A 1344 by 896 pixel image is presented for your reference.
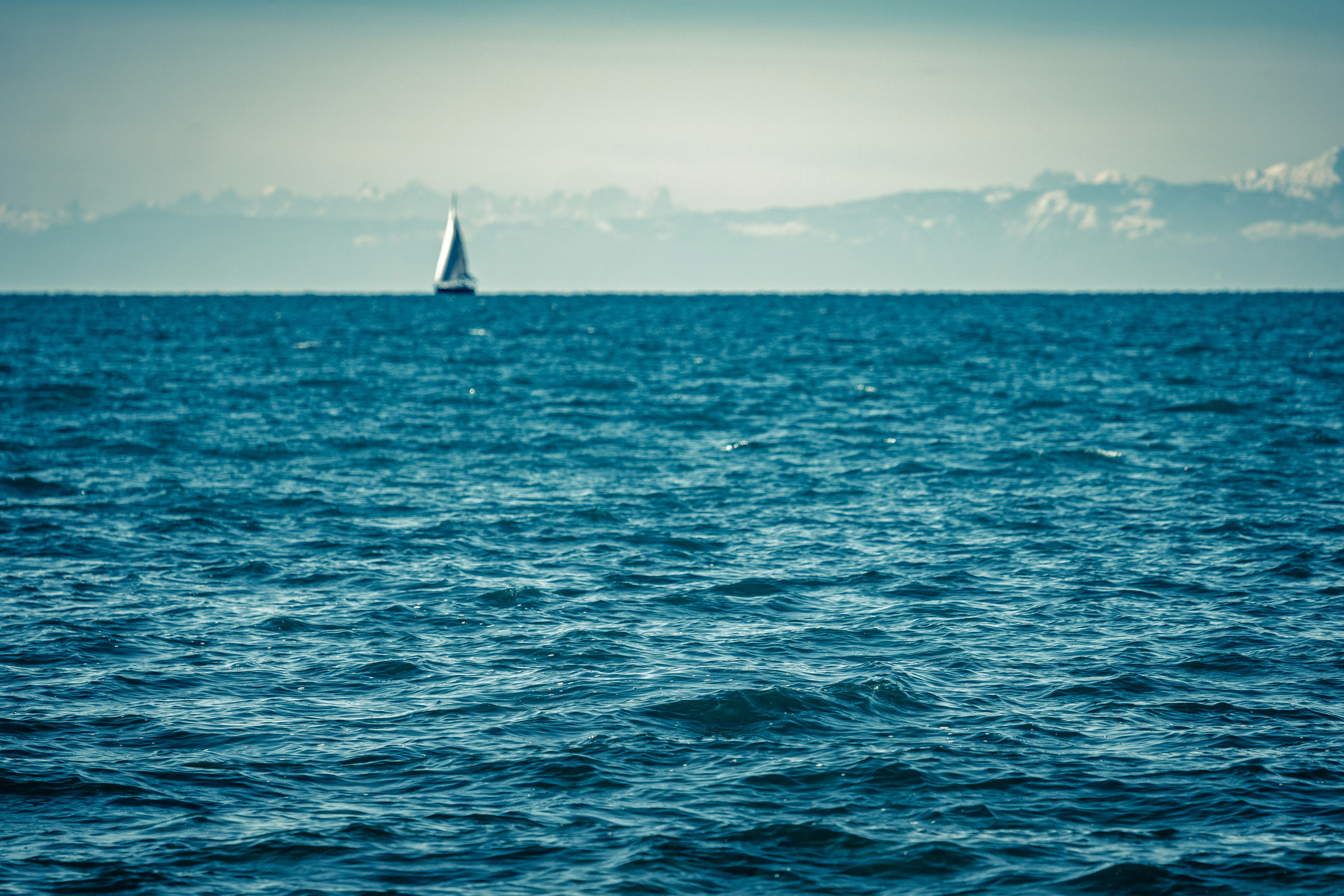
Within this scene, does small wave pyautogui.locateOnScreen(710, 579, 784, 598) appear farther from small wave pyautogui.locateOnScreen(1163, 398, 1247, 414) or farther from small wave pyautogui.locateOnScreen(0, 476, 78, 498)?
small wave pyautogui.locateOnScreen(1163, 398, 1247, 414)

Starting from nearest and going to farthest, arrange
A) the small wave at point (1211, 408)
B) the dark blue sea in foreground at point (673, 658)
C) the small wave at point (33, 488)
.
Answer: the dark blue sea in foreground at point (673, 658) → the small wave at point (33, 488) → the small wave at point (1211, 408)

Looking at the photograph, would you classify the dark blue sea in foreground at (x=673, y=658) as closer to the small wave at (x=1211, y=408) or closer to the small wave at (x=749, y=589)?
the small wave at (x=749, y=589)

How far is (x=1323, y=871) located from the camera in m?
8.68

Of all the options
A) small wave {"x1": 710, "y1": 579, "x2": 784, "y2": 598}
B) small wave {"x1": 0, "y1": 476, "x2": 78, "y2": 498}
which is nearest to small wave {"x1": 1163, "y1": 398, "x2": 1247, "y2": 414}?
small wave {"x1": 710, "y1": 579, "x2": 784, "y2": 598}

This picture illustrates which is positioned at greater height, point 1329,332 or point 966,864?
point 1329,332

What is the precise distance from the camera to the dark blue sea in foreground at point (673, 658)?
29.8ft

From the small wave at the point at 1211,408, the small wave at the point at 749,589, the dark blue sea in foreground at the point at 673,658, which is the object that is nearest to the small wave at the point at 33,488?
the dark blue sea in foreground at the point at 673,658

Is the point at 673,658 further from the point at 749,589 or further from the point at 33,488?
the point at 33,488

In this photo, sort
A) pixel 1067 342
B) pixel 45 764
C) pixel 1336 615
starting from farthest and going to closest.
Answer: pixel 1067 342 → pixel 1336 615 → pixel 45 764

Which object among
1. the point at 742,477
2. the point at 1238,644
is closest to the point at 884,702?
the point at 1238,644

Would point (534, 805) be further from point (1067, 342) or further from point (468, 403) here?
point (1067, 342)

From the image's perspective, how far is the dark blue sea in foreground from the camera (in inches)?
358

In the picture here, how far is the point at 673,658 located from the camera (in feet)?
45.8

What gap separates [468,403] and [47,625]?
2891 centimetres
